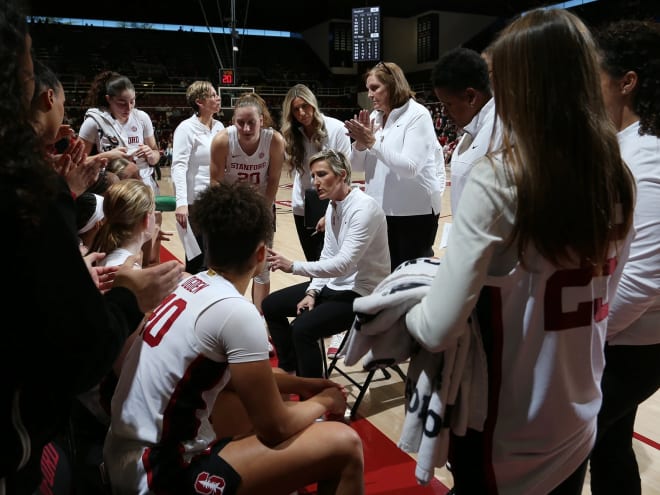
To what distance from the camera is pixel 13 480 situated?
0.89m

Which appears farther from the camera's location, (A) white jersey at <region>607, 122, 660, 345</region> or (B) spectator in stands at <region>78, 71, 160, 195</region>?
(B) spectator in stands at <region>78, 71, 160, 195</region>

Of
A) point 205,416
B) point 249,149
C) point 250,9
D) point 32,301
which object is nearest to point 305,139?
point 249,149

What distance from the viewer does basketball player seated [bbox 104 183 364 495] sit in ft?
4.79

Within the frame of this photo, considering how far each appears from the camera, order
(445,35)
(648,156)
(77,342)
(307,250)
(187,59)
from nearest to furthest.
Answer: (77,342) < (648,156) < (307,250) < (445,35) < (187,59)

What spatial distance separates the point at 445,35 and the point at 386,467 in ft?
72.7

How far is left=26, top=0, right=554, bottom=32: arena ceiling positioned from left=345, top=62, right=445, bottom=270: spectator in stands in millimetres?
18110

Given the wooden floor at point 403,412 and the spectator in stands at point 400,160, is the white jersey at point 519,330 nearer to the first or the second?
the wooden floor at point 403,412

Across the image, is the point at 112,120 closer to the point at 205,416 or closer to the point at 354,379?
the point at 354,379

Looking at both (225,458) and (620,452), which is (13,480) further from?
(620,452)

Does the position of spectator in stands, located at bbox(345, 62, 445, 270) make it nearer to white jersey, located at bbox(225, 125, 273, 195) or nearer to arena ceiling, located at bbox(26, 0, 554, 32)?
white jersey, located at bbox(225, 125, 273, 195)

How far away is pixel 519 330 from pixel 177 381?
91cm

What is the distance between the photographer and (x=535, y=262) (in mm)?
998

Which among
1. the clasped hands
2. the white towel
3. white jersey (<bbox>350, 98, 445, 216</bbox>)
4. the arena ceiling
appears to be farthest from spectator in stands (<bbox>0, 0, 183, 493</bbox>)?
the arena ceiling

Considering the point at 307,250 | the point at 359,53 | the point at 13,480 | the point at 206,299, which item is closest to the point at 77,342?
the point at 13,480
